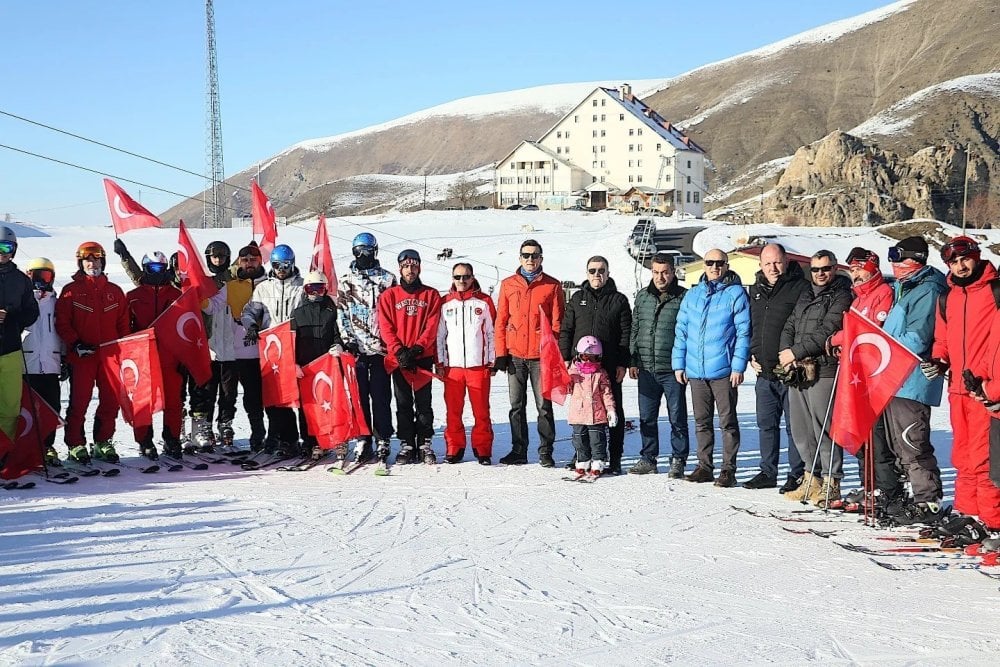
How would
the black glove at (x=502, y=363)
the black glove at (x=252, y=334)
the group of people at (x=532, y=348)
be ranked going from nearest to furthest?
the group of people at (x=532, y=348), the black glove at (x=252, y=334), the black glove at (x=502, y=363)

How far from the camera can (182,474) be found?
26.4 ft

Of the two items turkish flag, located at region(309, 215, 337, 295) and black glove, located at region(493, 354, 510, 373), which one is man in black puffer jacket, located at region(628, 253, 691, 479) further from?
turkish flag, located at region(309, 215, 337, 295)

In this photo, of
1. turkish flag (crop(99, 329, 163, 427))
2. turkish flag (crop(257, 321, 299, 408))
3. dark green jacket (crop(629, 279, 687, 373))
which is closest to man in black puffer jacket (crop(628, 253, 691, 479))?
dark green jacket (crop(629, 279, 687, 373))

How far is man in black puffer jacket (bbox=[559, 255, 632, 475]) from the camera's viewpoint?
A: 830cm

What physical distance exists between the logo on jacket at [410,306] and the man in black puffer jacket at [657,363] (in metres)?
1.99

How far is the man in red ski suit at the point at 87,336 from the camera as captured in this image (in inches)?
317

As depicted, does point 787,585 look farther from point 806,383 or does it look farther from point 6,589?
point 6,589

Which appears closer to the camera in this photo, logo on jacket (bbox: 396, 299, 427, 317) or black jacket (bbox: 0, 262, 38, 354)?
black jacket (bbox: 0, 262, 38, 354)

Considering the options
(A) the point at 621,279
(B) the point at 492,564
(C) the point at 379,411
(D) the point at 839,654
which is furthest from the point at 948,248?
(A) the point at 621,279

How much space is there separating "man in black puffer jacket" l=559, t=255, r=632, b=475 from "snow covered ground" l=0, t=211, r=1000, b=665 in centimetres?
58

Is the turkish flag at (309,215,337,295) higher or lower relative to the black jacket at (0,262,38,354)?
higher

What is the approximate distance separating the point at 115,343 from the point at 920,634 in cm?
669

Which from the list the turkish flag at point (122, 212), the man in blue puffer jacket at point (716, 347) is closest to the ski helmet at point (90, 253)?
the turkish flag at point (122, 212)

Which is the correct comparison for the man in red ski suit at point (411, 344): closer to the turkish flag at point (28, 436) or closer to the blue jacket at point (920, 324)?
the turkish flag at point (28, 436)
